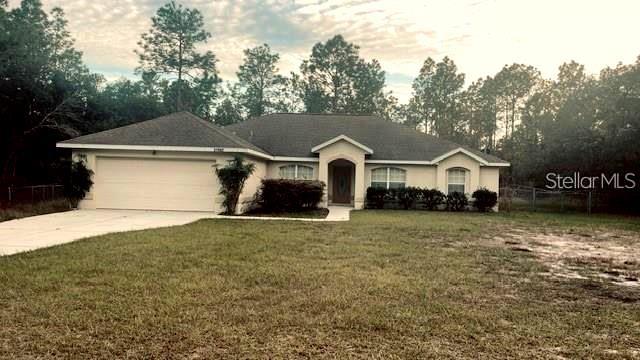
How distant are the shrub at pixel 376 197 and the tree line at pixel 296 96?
11.6 metres

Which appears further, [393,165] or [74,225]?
[393,165]

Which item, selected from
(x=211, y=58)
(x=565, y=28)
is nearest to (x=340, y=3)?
(x=565, y=28)

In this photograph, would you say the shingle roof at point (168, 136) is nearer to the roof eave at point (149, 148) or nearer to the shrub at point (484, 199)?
the roof eave at point (149, 148)

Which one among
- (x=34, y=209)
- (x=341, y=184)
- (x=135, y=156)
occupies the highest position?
(x=135, y=156)

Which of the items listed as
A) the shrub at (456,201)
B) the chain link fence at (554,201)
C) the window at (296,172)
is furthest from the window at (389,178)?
the chain link fence at (554,201)

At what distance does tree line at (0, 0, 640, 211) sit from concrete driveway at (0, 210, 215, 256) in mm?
7563

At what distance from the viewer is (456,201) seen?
22.5 meters

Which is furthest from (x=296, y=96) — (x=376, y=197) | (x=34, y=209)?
(x=34, y=209)

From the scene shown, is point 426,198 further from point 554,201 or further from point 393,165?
point 554,201

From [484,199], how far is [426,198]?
2.87 metres

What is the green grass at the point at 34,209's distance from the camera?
1419 cm

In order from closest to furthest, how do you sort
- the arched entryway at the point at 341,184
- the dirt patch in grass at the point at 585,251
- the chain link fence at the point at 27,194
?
the dirt patch in grass at the point at 585,251 < the chain link fence at the point at 27,194 < the arched entryway at the point at 341,184


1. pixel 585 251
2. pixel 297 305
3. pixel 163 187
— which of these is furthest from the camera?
pixel 163 187

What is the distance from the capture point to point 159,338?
430 cm
